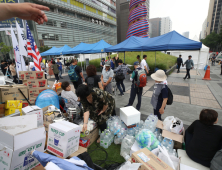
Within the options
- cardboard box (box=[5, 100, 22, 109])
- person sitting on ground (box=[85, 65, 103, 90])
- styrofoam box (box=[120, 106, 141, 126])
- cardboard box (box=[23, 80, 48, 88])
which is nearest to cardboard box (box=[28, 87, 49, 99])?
cardboard box (box=[23, 80, 48, 88])

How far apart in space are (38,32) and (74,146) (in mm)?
34599

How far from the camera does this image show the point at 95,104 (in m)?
2.79

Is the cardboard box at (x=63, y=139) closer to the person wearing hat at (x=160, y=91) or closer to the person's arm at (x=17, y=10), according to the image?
the person's arm at (x=17, y=10)

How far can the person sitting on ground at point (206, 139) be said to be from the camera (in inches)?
75.7

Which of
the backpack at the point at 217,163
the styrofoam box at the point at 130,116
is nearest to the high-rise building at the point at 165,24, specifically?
the styrofoam box at the point at 130,116

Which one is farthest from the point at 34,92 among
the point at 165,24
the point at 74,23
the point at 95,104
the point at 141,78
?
the point at 165,24

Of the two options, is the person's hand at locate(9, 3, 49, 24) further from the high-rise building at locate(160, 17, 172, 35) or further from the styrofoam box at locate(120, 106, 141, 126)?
the high-rise building at locate(160, 17, 172, 35)

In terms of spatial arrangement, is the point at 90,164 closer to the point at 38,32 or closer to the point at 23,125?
the point at 23,125

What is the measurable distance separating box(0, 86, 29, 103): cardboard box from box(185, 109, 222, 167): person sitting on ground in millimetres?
4696

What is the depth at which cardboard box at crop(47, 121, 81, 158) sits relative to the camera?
2.00 meters

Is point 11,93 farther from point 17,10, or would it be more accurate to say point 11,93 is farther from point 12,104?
point 17,10

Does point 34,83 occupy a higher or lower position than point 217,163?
higher

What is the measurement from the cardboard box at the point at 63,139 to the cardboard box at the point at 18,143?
24 cm

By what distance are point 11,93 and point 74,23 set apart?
40.4 m
